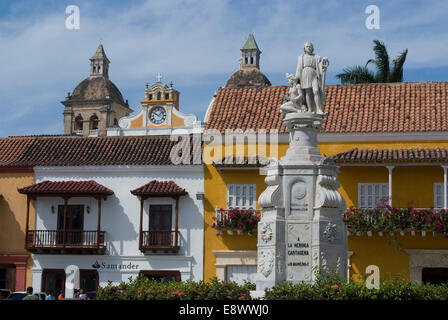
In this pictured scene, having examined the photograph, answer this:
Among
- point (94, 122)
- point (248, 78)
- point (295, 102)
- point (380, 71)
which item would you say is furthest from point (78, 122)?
point (295, 102)

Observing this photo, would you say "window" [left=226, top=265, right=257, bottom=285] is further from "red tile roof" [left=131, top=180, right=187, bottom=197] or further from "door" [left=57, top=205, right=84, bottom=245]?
"door" [left=57, top=205, right=84, bottom=245]

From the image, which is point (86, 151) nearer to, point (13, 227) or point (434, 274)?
point (13, 227)

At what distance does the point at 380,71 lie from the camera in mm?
43938

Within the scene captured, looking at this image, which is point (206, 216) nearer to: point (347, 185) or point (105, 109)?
point (347, 185)

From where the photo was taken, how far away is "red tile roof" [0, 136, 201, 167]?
118 ft

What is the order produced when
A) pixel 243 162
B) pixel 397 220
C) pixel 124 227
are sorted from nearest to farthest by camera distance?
pixel 397 220
pixel 243 162
pixel 124 227

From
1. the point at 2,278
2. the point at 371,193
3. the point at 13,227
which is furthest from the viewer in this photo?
the point at 13,227

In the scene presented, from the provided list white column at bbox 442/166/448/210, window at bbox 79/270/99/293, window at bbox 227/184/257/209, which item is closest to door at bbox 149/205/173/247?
window at bbox 227/184/257/209

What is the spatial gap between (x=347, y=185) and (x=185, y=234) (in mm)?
6490

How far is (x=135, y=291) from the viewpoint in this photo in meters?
19.4

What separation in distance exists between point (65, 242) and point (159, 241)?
12.2 feet

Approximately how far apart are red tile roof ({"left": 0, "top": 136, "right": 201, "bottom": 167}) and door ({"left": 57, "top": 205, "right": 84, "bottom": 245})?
6.01 ft

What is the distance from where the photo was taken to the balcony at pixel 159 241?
34.4 meters

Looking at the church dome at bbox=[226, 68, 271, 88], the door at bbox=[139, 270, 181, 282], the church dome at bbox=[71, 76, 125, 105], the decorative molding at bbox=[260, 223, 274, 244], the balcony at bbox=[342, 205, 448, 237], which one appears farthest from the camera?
the church dome at bbox=[71, 76, 125, 105]
